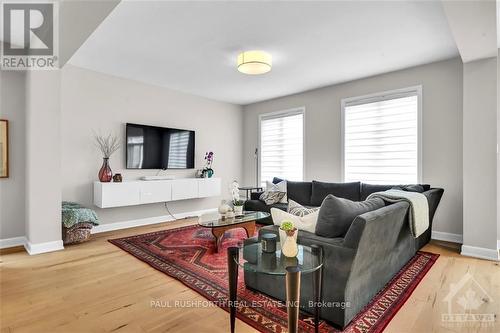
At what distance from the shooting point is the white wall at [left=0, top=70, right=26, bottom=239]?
3572 mm

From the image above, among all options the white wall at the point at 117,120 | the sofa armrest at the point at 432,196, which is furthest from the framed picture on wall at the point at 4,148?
the sofa armrest at the point at 432,196

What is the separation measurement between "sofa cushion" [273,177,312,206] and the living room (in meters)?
0.04

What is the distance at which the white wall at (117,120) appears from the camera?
4137 mm

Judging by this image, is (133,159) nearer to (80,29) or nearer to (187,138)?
(187,138)

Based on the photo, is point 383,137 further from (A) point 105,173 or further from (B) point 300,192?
(A) point 105,173

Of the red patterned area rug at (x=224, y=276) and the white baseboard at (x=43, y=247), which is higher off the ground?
the white baseboard at (x=43, y=247)

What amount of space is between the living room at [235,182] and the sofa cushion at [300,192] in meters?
0.04

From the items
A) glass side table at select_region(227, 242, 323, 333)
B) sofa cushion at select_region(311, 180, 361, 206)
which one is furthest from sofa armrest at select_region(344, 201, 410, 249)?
sofa cushion at select_region(311, 180, 361, 206)

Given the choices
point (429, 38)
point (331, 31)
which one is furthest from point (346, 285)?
point (429, 38)

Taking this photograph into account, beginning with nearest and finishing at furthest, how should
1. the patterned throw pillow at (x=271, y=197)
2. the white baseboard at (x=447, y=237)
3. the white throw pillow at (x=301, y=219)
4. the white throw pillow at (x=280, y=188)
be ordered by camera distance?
the white throw pillow at (x=301, y=219) → the white baseboard at (x=447, y=237) → the patterned throw pillow at (x=271, y=197) → the white throw pillow at (x=280, y=188)

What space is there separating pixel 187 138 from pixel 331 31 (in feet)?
11.2

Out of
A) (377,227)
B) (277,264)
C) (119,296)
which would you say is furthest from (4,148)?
(377,227)

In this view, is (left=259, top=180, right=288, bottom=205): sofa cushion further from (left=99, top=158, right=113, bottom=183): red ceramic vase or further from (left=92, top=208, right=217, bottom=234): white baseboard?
(left=99, top=158, right=113, bottom=183): red ceramic vase

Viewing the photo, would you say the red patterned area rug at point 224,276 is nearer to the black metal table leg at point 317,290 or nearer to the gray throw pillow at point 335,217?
the black metal table leg at point 317,290
